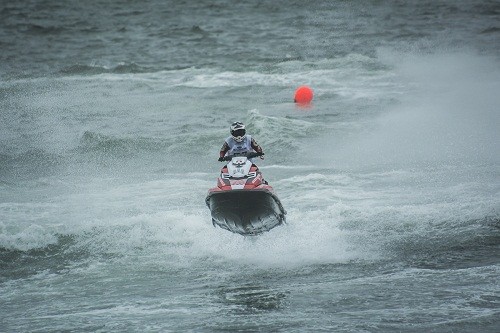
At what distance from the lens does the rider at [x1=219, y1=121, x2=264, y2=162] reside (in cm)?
1286

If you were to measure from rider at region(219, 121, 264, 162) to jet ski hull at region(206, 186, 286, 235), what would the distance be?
2.58 feet

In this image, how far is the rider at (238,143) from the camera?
42.2 ft

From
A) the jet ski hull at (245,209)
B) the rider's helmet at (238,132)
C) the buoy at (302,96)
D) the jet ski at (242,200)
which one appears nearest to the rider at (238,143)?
the rider's helmet at (238,132)

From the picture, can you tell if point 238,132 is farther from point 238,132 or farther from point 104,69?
point 104,69

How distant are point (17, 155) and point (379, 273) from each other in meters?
12.4

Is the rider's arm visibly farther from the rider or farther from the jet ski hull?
the jet ski hull

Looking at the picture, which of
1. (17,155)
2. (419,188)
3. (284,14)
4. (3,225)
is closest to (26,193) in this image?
(3,225)

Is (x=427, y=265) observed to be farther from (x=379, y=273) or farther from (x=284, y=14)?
(x=284, y=14)

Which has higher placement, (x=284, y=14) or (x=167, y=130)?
(x=284, y=14)

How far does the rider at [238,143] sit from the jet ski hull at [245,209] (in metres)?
0.79

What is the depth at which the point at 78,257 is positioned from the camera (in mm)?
13266

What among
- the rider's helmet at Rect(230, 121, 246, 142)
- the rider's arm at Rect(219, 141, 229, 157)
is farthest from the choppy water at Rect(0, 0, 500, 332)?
the rider's helmet at Rect(230, 121, 246, 142)

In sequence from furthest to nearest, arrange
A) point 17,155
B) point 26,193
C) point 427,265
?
point 17,155 < point 26,193 < point 427,265

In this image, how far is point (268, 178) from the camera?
57.6 ft
